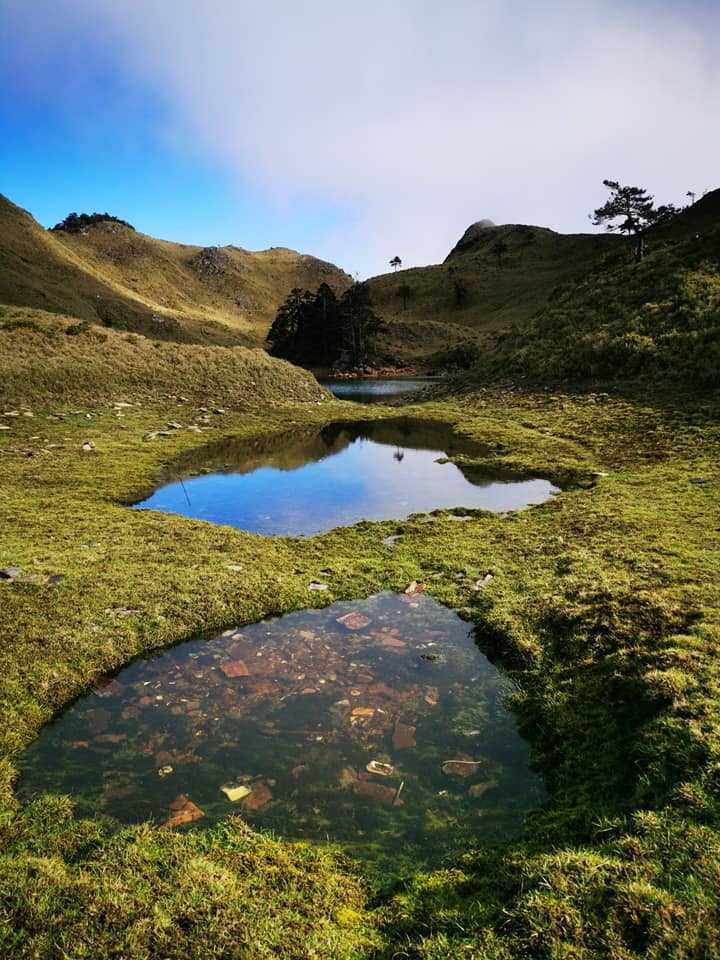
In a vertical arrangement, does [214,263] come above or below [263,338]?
above

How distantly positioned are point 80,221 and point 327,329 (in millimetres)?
112299

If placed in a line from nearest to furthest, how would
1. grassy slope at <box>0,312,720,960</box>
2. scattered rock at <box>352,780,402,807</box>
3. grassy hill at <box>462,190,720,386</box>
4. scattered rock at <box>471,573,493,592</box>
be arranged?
grassy slope at <box>0,312,720,960</box> < scattered rock at <box>352,780,402,807</box> < scattered rock at <box>471,573,493,592</box> < grassy hill at <box>462,190,720,386</box>

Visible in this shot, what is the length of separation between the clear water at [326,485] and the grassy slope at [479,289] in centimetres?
8408

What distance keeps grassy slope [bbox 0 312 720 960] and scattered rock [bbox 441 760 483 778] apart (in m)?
1.01

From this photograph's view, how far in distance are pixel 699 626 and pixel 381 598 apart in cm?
687

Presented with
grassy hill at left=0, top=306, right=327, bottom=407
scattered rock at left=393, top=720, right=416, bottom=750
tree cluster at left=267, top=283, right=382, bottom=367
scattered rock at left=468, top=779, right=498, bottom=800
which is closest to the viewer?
scattered rock at left=468, top=779, right=498, bottom=800

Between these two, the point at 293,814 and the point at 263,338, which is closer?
the point at 293,814

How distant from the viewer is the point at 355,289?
108m

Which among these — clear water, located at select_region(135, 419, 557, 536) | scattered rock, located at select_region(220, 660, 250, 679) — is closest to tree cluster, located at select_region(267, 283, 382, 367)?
clear water, located at select_region(135, 419, 557, 536)

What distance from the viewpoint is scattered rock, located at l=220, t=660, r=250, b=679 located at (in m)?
10.7

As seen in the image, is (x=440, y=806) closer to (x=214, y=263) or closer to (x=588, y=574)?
(x=588, y=574)

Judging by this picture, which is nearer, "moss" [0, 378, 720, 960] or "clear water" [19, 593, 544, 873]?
"moss" [0, 378, 720, 960]

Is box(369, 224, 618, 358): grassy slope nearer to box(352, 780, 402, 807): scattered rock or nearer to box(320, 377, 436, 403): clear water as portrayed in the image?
box(320, 377, 436, 403): clear water

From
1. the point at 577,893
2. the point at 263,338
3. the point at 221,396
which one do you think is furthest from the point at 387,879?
the point at 263,338
